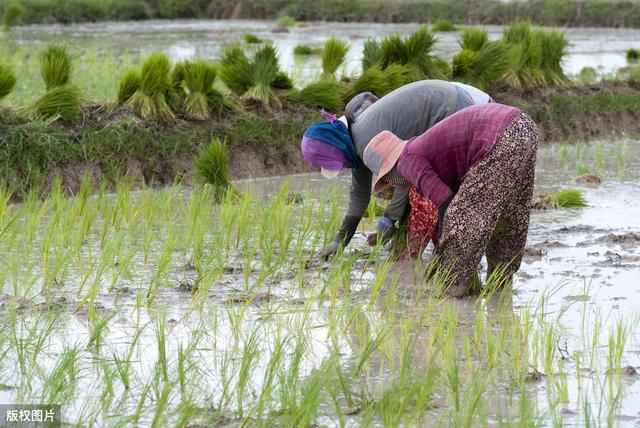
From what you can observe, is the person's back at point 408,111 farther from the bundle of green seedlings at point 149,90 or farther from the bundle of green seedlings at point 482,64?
the bundle of green seedlings at point 482,64

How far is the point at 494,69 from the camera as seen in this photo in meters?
8.01

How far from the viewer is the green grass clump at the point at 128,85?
673cm

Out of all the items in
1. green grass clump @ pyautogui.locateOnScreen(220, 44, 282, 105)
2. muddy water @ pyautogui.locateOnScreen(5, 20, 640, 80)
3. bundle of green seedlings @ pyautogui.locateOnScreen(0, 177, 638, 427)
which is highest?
muddy water @ pyautogui.locateOnScreen(5, 20, 640, 80)

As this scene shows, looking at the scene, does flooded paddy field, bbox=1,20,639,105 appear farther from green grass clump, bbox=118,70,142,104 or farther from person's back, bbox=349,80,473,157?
person's back, bbox=349,80,473,157

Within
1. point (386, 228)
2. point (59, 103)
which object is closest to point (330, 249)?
point (386, 228)

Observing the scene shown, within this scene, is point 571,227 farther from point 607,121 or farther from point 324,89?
point 607,121

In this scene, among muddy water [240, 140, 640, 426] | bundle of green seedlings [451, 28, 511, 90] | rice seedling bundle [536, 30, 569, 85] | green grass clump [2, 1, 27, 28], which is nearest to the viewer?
muddy water [240, 140, 640, 426]

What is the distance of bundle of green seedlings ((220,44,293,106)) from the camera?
23.4ft

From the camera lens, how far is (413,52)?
788 centimetres

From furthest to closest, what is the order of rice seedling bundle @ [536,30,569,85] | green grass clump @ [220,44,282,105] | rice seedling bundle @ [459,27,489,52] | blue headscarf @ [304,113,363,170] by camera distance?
1. rice seedling bundle @ [536,30,569,85]
2. rice seedling bundle @ [459,27,489,52]
3. green grass clump @ [220,44,282,105]
4. blue headscarf @ [304,113,363,170]

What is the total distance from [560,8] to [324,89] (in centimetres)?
1415

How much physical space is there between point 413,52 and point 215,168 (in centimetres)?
269

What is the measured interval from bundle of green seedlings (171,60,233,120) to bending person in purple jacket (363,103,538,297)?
299 centimetres

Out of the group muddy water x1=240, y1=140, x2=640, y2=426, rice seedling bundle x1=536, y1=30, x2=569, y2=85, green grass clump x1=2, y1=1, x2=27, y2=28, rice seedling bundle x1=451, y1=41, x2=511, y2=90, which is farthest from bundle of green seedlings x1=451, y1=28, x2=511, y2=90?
green grass clump x1=2, y1=1, x2=27, y2=28
